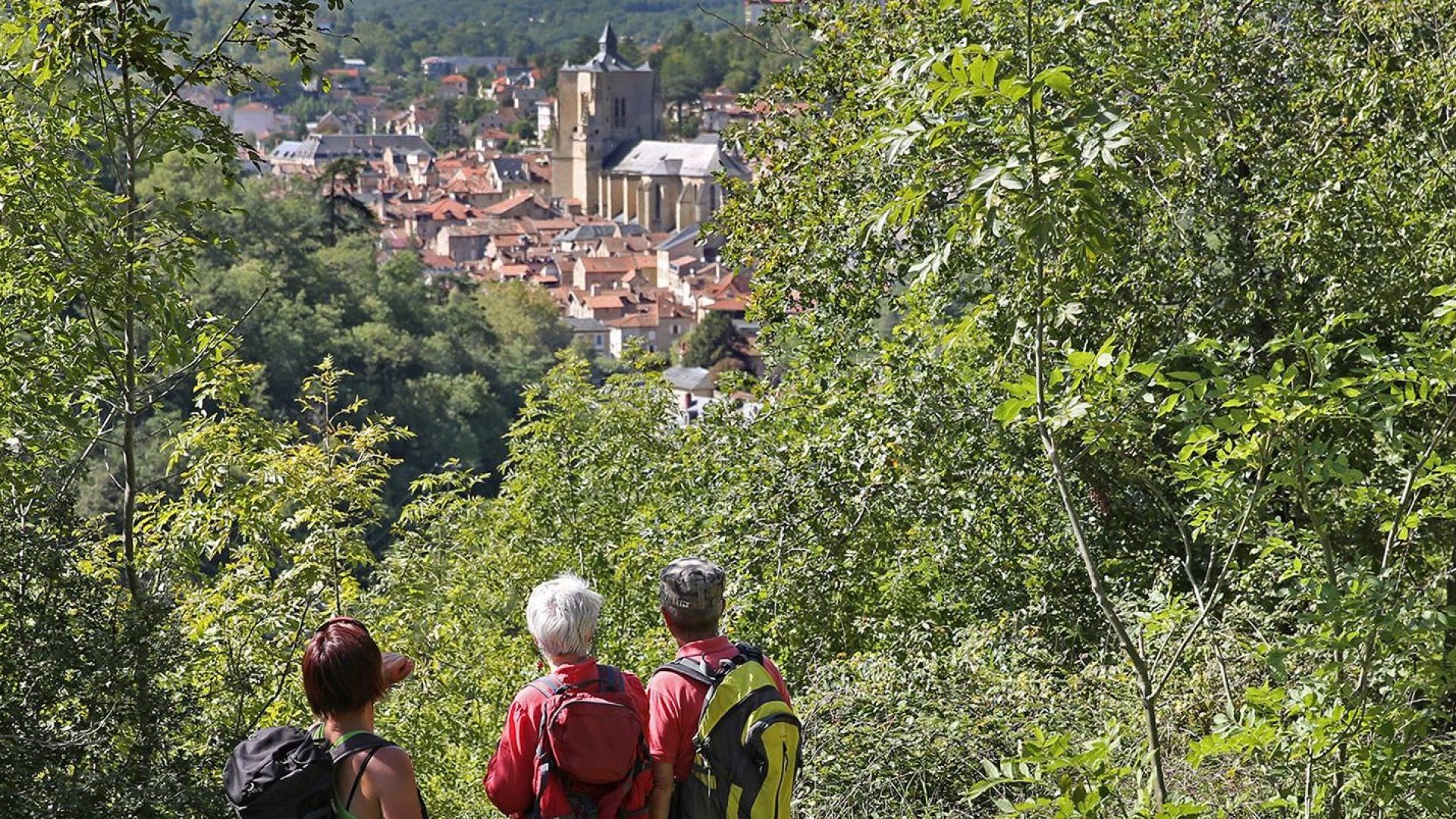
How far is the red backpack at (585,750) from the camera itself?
2.83 m

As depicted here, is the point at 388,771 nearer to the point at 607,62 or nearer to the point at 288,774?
the point at 288,774

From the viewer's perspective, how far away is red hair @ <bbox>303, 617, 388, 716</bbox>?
2.66 meters

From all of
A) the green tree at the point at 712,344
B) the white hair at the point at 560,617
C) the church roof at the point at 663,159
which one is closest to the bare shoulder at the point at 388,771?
the white hair at the point at 560,617

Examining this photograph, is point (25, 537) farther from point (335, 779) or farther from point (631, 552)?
point (631, 552)

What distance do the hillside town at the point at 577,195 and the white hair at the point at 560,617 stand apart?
69946 millimetres

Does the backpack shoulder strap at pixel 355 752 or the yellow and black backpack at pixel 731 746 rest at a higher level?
the backpack shoulder strap at pixel 355 752

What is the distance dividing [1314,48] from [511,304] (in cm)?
6580

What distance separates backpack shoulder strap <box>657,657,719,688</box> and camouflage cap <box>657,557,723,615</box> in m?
0.10

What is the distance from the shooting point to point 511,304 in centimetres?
7181

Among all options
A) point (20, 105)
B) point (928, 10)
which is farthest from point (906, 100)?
point (928, 10)

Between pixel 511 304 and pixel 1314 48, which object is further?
pixel 511 304

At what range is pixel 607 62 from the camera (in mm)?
115188

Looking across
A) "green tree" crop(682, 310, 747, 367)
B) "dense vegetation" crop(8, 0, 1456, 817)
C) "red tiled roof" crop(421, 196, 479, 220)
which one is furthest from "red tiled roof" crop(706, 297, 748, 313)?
"dense vegetation" crop(8, 0, 1456, 817)

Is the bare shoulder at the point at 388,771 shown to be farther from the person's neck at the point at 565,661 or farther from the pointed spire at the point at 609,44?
the pointed spire at the point at 609,44
